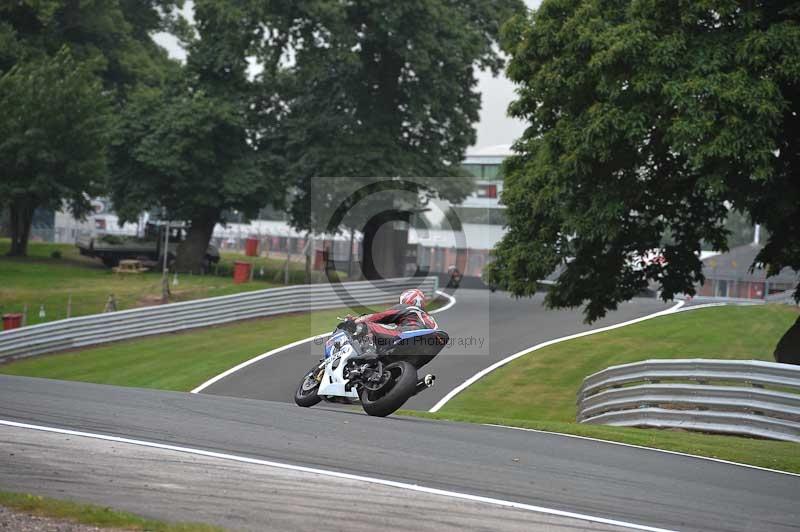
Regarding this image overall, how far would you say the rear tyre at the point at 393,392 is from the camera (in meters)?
12.9

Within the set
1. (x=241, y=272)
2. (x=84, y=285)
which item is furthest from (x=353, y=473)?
(x=241, y=272)

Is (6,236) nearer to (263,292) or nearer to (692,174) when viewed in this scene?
(263,292)

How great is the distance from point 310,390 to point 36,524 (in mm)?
8397

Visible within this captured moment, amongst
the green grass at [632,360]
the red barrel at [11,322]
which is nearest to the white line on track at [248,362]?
the green grass at [632,360]

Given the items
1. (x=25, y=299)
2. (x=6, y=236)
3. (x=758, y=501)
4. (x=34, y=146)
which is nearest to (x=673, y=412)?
(x=758, y=501)

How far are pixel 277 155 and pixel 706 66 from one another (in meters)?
31.3

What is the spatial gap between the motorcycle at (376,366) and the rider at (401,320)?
8 centimetres

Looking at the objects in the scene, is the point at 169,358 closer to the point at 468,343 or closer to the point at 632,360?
the point at 468,343

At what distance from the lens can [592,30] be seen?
68.0 ft

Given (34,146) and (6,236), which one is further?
(6,236)

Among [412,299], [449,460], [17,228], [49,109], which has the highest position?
[49,109]

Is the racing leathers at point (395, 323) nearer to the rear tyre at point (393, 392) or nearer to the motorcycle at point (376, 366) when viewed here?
the motorcycle at point (376, 366)

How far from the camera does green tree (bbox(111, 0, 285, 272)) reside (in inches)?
1769

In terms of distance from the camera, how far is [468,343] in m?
31.4
